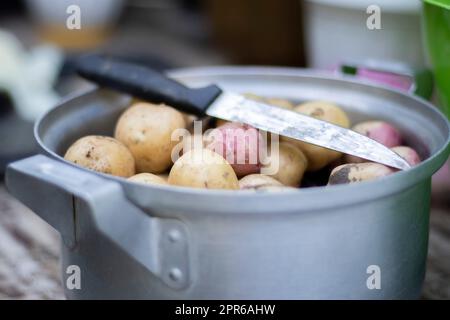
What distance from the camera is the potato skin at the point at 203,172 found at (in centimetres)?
48

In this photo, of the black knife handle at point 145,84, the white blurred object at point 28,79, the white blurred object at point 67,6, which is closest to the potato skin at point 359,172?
the black knife handle at point 145,84

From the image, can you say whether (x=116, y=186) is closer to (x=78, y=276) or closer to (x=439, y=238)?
(x=78, y=276)

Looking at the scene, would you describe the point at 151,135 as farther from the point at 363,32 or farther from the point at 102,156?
the point at 363,32

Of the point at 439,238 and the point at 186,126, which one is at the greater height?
the point at 186,126

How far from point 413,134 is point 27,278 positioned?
40cm

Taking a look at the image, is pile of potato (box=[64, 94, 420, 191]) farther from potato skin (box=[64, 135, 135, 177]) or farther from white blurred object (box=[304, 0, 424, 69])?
white blurred object (box=[304, 0, 424, 69])

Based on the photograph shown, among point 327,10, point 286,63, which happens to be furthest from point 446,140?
point 286,63

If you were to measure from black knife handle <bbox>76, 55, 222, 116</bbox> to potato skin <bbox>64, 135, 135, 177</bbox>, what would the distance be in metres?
0.07

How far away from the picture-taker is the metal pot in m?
0.40

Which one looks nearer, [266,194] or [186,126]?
[266,194]

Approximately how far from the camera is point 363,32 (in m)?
0.81

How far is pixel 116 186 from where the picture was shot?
40 centimetres

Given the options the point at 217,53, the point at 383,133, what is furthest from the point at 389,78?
the point at 217,53

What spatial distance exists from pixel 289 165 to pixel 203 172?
0.30 ft
